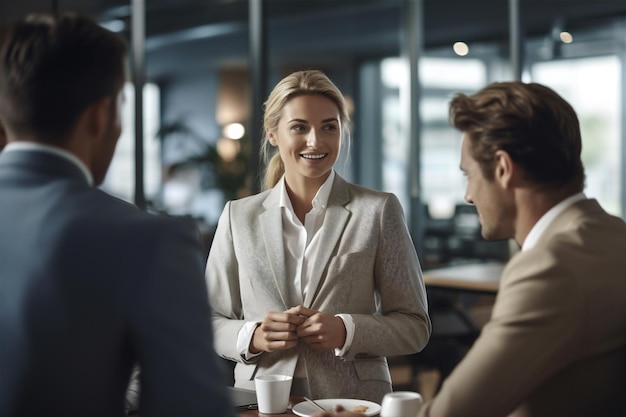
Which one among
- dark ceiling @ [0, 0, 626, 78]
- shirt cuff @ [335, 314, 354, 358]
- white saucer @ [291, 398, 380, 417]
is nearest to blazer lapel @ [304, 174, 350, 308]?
shirt cuff @ [335, 314, 354, 358]

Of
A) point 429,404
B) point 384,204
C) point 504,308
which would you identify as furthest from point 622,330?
point 384,204

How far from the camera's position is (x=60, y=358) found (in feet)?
4.02

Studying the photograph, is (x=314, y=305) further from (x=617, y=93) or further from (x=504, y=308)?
(x=617, y=93)

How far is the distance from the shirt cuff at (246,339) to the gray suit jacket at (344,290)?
0.02m

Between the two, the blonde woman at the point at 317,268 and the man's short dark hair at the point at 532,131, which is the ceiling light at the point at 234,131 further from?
the man's short dark hair at the point at 532,131

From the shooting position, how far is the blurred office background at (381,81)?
21.2 ft

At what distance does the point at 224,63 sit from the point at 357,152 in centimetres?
128

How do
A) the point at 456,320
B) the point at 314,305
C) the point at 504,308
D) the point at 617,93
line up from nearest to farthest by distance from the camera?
the point at 504,308 → the point at 314,305 → the point at 456,320 → the point at 617,93

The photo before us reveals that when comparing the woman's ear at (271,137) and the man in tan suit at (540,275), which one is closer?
the man in tan suit at (540,275)

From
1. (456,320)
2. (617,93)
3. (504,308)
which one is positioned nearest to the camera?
(504,308)

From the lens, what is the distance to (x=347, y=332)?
7.69 feet

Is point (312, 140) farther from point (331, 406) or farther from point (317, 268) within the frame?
point (331, 406)

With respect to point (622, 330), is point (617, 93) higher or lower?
higher

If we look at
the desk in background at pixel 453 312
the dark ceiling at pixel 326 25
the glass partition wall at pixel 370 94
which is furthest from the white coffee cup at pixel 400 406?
the dark ceiling at pixel 326 25
